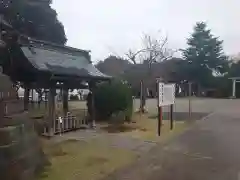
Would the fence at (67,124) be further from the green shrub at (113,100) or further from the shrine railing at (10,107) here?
the shrine railing at (10,107)

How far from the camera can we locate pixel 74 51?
1562cm

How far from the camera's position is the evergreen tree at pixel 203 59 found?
161 feet

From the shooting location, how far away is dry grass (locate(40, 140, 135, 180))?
648cm

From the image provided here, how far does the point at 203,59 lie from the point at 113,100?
3570 centimetres

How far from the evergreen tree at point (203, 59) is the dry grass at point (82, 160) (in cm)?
4104

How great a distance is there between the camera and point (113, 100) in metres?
16.5

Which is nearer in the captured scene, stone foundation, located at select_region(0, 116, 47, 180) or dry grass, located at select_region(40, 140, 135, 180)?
stone foundation, located at select_region(0, 116, 47, 180)

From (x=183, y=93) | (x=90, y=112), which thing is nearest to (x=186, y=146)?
(x=90, y=112)

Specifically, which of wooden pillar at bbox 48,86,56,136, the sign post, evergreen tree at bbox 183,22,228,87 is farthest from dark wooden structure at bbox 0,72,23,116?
evergreen tree at bbox 183,22,228,87

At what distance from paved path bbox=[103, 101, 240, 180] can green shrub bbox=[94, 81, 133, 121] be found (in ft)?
17.0

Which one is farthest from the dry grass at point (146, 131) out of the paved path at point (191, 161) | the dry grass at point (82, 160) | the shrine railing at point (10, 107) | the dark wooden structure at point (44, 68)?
the shrine railing at point (10, 107)

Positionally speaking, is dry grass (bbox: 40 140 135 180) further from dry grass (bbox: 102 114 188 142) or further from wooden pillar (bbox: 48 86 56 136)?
dry grass (bbox: 102 114 188 142)

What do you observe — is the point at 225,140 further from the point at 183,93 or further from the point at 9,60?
the point at 183,93

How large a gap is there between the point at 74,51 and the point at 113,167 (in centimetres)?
944
